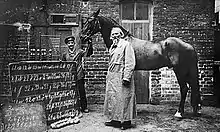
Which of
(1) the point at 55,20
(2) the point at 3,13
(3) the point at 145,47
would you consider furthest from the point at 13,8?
(3) the point at 145,47

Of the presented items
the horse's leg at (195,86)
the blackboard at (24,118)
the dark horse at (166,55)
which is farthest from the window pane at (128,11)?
the blackboard at (24,118)

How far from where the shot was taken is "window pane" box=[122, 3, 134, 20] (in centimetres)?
719

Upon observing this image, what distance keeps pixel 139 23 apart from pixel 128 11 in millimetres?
514

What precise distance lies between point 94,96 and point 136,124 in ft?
7.60

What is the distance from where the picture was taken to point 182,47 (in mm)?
5656

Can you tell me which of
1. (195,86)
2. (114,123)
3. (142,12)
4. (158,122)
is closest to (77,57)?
(114,123)

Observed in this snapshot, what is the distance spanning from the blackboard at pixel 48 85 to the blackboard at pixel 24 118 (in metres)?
0.15

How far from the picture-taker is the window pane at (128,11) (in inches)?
283

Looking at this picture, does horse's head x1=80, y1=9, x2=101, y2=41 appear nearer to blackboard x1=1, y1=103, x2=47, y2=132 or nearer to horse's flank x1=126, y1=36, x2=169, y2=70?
horse's flank x1=126, y1=36, x2=169, y2=70

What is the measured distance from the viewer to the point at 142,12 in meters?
7.18

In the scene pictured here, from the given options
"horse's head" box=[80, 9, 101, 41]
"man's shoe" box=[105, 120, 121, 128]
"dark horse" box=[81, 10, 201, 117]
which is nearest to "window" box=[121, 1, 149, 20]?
"dark horse" box=[81, 10, 201, 117]

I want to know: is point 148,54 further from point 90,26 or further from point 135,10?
point 135,10

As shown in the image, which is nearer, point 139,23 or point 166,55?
point 166,55

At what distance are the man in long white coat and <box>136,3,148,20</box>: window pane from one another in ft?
8.83
